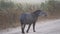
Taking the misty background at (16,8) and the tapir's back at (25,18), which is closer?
A: the tapir's back at (25,18)

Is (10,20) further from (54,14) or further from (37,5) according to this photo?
(54,14)

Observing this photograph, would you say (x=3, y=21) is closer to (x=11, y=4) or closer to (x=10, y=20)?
(x=10, y=20)

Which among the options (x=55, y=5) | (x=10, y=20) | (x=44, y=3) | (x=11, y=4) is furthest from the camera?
(x=55, y=5)

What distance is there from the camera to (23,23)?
279 inches

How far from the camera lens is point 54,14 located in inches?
560

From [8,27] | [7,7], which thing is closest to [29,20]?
[8,27]

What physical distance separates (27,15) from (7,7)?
3797 mm

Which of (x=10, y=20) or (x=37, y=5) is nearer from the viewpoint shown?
(x=10, y=20)

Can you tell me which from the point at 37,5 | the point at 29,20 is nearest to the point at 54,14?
the point at 37,5

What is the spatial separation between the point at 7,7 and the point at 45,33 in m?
4.45

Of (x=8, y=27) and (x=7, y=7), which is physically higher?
(x=7, y=7)

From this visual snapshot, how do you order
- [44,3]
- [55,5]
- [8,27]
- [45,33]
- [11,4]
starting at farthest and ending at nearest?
[55,5]
[44,3]
[11,4]
[8,27]
[45,33]

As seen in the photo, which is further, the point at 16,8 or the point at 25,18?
the point at 16,8

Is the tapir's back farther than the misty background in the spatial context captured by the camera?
No
